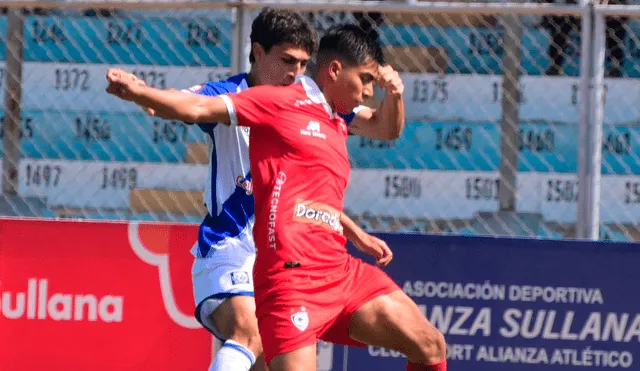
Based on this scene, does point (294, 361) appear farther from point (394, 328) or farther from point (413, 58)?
point (413, 58)

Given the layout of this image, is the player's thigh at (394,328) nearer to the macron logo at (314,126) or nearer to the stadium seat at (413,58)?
the macron logo at (314,126)

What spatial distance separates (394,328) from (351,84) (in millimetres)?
956

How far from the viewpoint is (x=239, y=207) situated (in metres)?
4.57

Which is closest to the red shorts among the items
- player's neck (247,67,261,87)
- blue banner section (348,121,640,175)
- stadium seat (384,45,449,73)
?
player's neck (247,67,261,87)

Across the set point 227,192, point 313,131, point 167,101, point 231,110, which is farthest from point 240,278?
point 167,101

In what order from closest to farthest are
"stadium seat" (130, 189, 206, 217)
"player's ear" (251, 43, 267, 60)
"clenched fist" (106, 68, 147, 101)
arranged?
"clenched fist" (106, 68, 147, 101) < "player's ear" (251, 43, 267, 60) < "stadium seat" (130, 189, 206, 217)

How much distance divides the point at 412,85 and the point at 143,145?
227cm

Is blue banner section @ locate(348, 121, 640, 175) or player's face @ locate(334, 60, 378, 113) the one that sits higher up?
blue banner section @ locate(348, 121, 640, 175)

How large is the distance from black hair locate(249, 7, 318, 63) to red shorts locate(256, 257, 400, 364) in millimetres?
1022

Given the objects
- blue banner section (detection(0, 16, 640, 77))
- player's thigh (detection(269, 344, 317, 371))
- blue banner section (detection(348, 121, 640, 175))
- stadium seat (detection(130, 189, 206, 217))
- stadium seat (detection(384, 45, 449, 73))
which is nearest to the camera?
player's thigh (detection(269, 344, 317, 371))

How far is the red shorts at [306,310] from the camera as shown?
12.8 ft

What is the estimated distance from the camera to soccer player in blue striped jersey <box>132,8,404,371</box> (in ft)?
14.6

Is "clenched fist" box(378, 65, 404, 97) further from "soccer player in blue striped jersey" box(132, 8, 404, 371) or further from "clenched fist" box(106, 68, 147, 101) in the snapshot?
"clenched fist" box(106, 68, 147, 101)

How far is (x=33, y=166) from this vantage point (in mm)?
8367
